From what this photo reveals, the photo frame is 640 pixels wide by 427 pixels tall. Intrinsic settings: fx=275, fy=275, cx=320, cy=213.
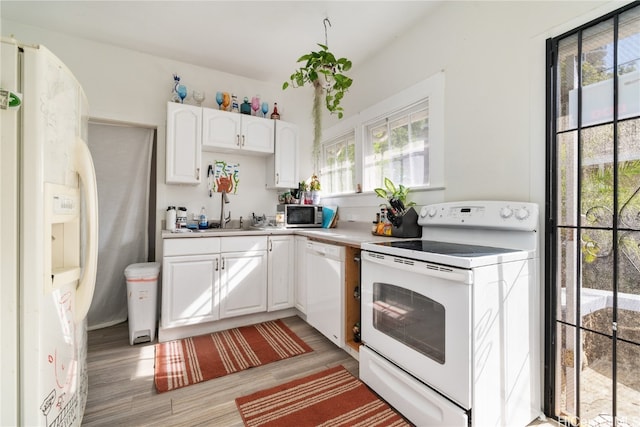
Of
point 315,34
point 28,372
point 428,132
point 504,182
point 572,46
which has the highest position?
point 315,34

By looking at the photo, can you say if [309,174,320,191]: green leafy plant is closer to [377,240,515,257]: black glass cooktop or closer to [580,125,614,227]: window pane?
[377,240,515,257]: black glass cooktop

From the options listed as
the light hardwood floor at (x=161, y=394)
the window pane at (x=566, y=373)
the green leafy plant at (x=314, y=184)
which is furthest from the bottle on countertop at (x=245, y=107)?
the window pane at (x=566, y=373)

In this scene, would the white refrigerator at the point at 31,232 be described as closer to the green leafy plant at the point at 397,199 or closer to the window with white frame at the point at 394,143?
the green leafy plant at the point at 397,199

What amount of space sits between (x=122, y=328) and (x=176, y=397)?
1462 millimetres

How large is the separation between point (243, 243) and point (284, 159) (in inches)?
45.1

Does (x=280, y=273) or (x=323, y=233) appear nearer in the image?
(x=323, y=233)

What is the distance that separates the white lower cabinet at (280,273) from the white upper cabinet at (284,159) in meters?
0.77

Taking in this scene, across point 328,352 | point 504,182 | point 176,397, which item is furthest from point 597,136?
point 176,397

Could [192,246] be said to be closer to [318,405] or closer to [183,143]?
Result: [183,143]

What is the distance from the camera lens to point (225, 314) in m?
2.53

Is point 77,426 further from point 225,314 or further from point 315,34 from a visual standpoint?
point 315,34

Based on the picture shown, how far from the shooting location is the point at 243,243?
2600 mm

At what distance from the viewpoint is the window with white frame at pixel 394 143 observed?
2096 millimetres

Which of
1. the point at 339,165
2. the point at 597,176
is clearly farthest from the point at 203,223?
the point at 597,176
